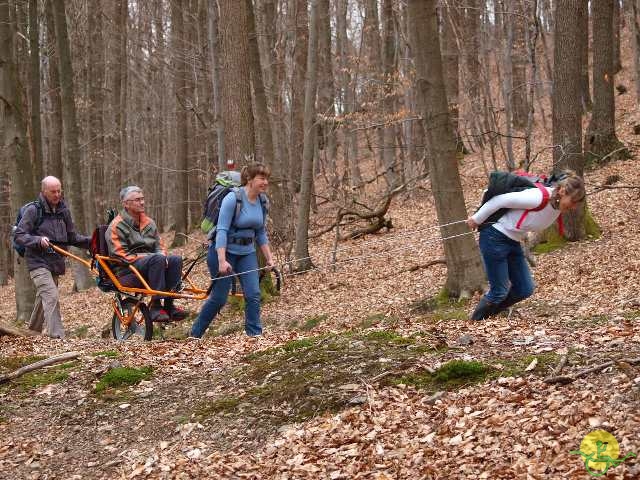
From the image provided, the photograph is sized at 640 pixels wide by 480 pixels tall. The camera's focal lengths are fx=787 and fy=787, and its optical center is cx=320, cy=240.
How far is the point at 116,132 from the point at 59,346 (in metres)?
18.4

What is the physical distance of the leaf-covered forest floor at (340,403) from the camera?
434cm

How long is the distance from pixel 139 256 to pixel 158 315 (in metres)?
0.73

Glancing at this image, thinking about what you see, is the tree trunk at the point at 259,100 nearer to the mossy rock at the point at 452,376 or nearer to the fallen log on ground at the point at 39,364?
the fallen log on ground at the point at 39,364

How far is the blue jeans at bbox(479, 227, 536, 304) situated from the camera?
23.2ft

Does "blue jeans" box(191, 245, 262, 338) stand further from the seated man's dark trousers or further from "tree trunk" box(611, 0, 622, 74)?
"tree trunk" box(611, 0, 622, 74)

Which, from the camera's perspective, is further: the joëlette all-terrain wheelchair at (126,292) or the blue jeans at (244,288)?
the joëlette all-terrain wheelchair at (126,292)

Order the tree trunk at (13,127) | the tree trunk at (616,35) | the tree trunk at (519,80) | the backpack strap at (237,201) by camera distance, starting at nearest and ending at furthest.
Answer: the backpack strap at (237,201), the tree trunk at (13,127), the tree trunk at (519,80), the tree trunk at (616,35)

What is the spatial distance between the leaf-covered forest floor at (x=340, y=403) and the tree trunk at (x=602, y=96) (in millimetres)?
9264

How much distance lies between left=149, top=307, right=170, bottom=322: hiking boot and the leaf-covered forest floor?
892 millimetres

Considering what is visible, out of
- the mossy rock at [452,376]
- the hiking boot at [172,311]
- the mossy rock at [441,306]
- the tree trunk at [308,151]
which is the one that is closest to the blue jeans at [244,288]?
the hiking boot at [172,311]

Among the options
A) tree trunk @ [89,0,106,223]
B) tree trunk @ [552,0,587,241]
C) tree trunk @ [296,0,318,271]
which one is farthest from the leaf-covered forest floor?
tree trunk @ [89,0,106,223]

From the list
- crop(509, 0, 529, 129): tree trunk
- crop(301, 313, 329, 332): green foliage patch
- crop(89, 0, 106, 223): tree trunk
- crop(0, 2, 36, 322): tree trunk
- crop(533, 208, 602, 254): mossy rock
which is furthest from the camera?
crop(509, 0, 529, 129): tree trunk

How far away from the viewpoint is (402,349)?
239 inches

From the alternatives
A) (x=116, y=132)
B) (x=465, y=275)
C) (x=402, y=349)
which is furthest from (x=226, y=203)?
(x=116, y=132)
